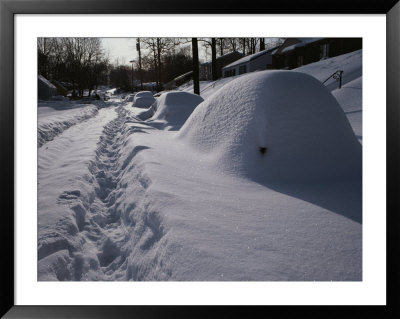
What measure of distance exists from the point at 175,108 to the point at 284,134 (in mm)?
5608

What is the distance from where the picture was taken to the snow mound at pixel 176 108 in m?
7.73

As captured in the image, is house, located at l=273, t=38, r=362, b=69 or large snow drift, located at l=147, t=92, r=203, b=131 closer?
large snow drift, located at l=147, t=92, r=203, b=131

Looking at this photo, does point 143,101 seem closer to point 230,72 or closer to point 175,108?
point 175,108

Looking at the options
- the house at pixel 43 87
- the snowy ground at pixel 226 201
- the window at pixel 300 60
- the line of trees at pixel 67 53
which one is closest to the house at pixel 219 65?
the window at pixel 300 60

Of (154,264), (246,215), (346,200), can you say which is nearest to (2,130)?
(154,264)

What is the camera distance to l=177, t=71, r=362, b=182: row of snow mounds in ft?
9.61

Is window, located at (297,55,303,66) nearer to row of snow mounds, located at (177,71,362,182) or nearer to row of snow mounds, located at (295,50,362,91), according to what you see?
row of snow mounds, located at (295,50,362,91)

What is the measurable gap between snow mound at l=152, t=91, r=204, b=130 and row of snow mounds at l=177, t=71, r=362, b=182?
400cm

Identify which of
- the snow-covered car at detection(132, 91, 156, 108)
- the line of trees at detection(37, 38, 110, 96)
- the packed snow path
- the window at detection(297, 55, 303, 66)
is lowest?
the packed snow path

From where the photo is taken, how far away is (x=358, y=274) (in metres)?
1.70

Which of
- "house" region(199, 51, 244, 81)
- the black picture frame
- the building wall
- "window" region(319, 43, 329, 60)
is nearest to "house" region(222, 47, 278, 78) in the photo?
the building wall

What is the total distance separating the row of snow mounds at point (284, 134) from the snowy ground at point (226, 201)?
13mm

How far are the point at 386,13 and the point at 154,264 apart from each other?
2.47 m

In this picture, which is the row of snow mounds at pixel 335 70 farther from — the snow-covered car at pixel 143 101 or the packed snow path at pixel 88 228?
the snow-covered car at pixel 143 101
